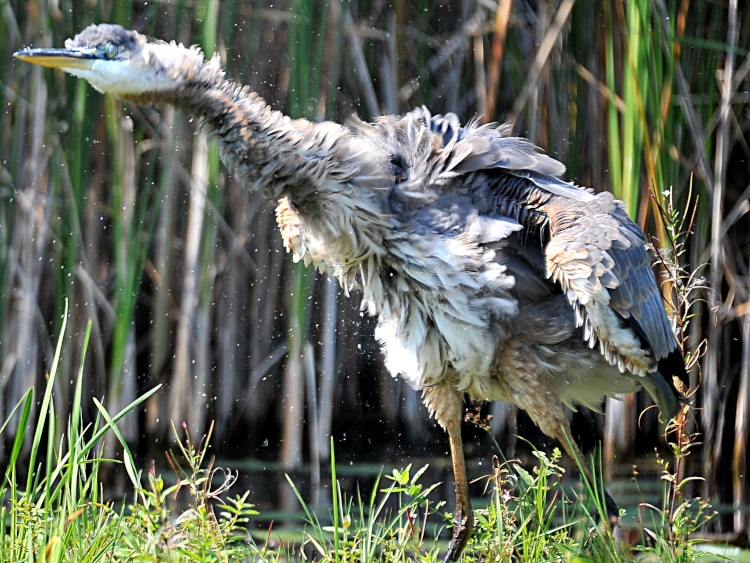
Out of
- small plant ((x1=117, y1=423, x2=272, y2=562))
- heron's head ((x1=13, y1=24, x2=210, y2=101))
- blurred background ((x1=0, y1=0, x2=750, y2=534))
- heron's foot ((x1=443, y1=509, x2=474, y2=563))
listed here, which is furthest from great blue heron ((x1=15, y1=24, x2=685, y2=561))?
blurred background ((x1=0, y1=0, x2=750, y2=534))

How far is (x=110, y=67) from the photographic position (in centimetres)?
281

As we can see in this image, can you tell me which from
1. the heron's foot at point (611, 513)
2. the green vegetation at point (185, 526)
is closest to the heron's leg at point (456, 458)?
the green vegetation at point (185, 526)

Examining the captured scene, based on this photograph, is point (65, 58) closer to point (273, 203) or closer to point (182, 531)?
point (182, 531)

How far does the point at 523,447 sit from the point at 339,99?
2177 millimetres

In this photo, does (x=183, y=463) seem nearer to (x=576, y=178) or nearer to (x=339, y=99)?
(x=339, y=99)

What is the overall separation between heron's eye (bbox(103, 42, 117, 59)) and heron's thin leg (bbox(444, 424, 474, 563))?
1.72m

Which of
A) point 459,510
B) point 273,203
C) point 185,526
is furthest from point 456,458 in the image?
point 273,203

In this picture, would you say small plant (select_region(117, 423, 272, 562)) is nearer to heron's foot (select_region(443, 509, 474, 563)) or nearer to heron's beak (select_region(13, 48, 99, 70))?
heron's foot (select_region(443, 509, 474, 563))

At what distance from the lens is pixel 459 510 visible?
3.64 m

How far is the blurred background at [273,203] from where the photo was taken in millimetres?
4734

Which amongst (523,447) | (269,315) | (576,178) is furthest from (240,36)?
(523,447)

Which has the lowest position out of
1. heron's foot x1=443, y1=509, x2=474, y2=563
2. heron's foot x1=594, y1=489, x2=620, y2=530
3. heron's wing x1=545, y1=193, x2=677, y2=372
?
heron's foot x1=443, y1=509, x2=474, y2=563

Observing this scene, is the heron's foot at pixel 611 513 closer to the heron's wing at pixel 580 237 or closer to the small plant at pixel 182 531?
the heron's wing at pixel 580 237

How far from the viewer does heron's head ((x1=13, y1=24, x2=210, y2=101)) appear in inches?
111
